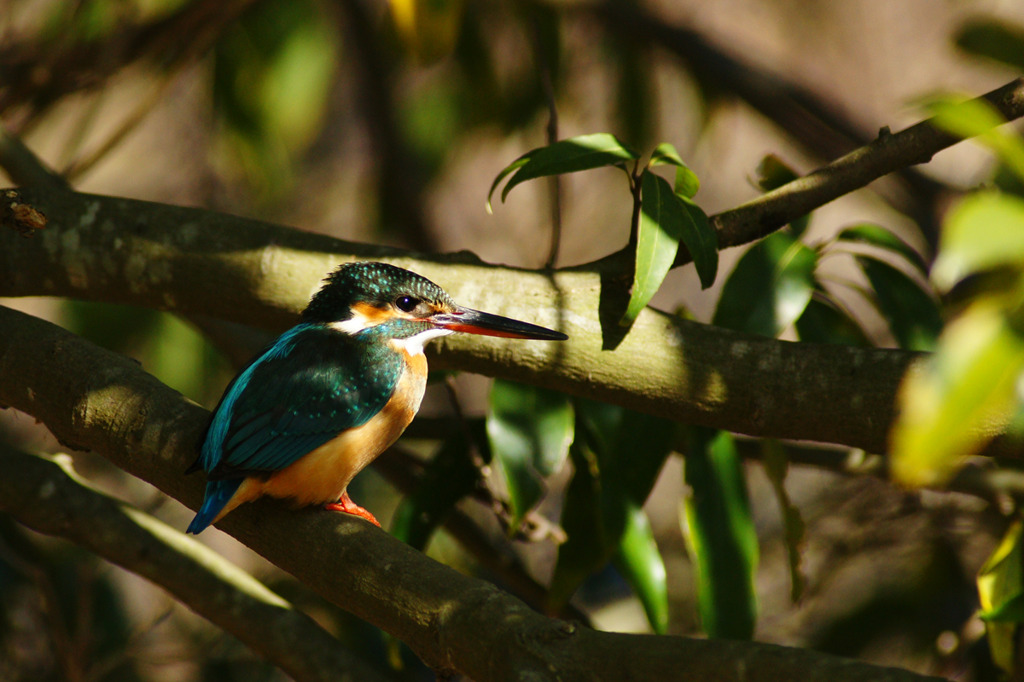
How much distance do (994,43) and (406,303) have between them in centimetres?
188

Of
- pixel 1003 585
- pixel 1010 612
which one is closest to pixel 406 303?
pixel 1010 612

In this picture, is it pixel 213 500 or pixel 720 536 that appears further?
pixel 720 536

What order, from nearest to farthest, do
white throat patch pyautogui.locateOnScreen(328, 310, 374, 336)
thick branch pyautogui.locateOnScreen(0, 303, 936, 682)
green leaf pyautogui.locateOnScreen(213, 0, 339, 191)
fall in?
1. thick branch pyautogui.locateOnScreen(0, 303, 936, 682)
2. white throat patch pyautogui.locateOnScreen(328, 310, 374, 336)
3. green leaf pyautogui.locateOnScreen(213, 0, 339, 191)

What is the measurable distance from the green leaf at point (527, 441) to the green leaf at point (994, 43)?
1.65 metres

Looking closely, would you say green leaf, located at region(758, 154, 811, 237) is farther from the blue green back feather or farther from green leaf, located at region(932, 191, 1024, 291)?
green leaf, located at region(932, 191, 1024, 291)

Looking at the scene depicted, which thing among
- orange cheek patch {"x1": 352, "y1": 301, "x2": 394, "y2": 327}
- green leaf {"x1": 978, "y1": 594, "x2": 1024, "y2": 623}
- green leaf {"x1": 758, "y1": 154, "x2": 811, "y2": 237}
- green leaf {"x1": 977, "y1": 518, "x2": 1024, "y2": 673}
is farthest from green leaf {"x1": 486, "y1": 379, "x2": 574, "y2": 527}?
green leaf {"x1": 977, "y1": 518, "x2": 1024, "y2": 673}

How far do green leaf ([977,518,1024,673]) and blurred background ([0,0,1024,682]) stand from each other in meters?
0.32

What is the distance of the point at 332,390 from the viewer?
1747mm

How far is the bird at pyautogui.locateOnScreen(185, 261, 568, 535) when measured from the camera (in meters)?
1.56

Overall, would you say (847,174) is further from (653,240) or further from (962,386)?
(962,386)

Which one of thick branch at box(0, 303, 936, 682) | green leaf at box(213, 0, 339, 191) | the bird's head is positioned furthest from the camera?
green leaf at box(213, 0, 339, 191)

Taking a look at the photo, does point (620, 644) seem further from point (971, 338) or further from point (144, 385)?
point (144, 385)

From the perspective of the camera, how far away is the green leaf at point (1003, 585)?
1.96 meters

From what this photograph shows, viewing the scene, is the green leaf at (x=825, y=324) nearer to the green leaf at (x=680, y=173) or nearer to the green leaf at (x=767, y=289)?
the green leaf at (x=767, y=289)
